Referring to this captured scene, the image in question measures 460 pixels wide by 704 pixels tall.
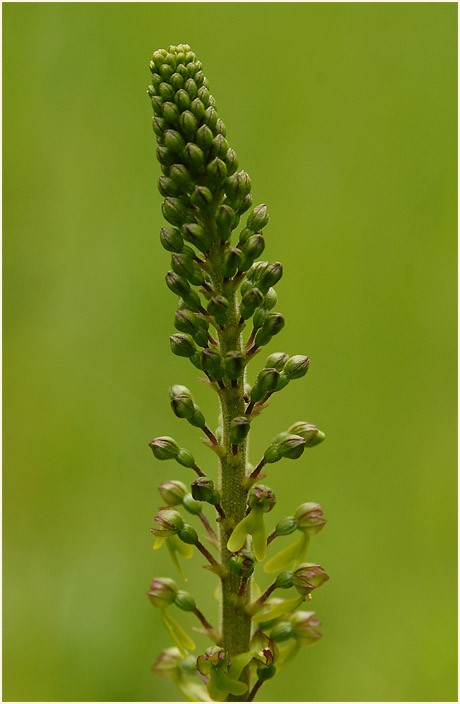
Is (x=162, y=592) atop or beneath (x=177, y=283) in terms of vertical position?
beneath

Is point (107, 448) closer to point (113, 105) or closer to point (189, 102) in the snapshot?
point (113, 105)

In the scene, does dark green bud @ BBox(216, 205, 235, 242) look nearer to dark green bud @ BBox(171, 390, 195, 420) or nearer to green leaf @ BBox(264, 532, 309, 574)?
dark green bud @ BBox(171, 390, 195, 420)

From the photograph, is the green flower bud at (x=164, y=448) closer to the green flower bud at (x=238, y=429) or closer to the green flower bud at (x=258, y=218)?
the green flower bud at (x=238, y=429)

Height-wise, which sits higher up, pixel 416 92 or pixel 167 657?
pixel 416 92

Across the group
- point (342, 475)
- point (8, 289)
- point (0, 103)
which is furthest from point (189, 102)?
point (0, 103)

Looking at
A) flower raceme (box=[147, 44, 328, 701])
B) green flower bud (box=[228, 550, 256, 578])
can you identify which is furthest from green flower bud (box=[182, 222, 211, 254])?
green flower bud (box=[228, 550, 256, 578])

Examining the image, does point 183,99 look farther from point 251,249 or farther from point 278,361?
point 278,361

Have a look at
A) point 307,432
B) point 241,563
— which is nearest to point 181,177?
point 307,432
